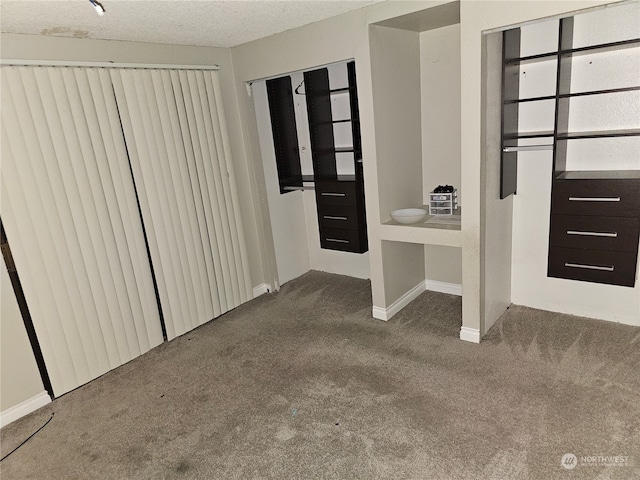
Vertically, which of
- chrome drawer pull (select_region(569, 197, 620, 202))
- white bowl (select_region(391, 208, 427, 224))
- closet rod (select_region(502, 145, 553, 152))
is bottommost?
white bowl (select_region(391, 208, 427, 224))

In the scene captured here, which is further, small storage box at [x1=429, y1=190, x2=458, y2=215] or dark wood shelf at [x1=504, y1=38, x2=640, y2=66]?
small storage box at [x1=429, y1=190, x2=458, y2=215]

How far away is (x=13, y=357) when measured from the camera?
102 inches

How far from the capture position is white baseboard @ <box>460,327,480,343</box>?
295 cm

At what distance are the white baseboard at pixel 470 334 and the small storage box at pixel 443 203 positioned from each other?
0.89m

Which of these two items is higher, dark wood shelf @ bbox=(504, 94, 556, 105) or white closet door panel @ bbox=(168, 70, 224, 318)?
dark wood shelf @ bbox=(504, 94, 556, 105)

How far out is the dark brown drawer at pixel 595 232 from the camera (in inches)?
102

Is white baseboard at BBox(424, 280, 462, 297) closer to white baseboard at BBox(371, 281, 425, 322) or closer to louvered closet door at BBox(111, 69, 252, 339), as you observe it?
white baseboard at BBox(371, 281, 425, 322)

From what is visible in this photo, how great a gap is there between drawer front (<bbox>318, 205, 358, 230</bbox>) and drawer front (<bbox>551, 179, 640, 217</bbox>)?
153 cm

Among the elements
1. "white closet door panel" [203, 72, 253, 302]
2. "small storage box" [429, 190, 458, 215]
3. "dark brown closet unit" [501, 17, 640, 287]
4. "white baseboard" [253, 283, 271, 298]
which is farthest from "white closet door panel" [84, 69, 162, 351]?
"dark brown closet unit" [501, 17, 640, 287]

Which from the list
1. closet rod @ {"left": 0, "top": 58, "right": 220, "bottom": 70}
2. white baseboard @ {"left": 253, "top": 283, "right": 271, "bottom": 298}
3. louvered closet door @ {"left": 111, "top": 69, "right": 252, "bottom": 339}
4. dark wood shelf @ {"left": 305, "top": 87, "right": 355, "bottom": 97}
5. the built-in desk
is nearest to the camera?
closet rod @ {"left": 0, "top": 58, "right": 220, "bottom": 70}

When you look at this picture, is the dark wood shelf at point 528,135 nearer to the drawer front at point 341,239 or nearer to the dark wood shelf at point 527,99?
the dark wood shelf at point 527,99

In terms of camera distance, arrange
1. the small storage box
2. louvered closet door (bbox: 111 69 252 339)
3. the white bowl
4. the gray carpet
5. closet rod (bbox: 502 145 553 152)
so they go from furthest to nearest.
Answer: the small storage box, the white bowl, louvered closet door (bbox: 111 69 252 339), closet rod (bbox: 502 145 553 152), the gray carpet

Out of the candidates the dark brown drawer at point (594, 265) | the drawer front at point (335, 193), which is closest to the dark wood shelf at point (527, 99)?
the dark brown drawer at point (594, 265)

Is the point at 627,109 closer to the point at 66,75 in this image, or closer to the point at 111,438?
the point at 66,75
